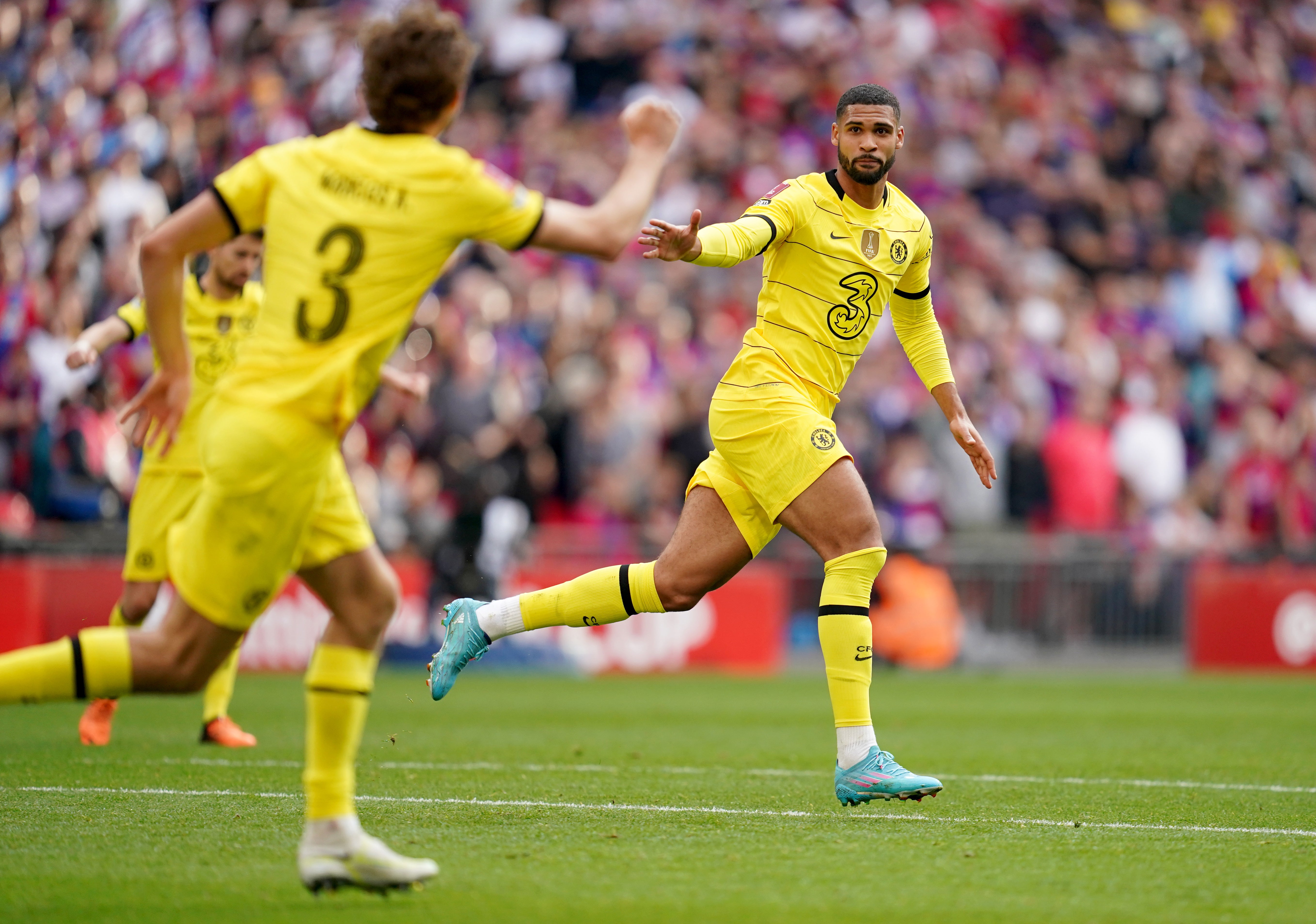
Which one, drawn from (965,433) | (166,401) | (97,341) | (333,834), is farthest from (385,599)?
(97,341)

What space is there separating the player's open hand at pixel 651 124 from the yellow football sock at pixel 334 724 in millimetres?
1717

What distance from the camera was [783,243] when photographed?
7281 millimetres

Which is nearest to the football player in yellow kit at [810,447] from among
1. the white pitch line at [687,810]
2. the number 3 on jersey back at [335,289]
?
the white pitch line at [687,810]

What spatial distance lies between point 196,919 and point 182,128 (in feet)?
45.2

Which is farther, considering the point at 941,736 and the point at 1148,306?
the point at 1148,306

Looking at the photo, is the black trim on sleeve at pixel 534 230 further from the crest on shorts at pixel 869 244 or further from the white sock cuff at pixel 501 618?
the white sock cuff at pixel 501 618

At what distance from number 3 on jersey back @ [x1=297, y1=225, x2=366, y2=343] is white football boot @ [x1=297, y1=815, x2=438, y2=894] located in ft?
4.57

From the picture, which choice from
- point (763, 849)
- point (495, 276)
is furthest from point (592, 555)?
point (763, 849)

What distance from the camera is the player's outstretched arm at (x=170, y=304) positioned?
485 cm

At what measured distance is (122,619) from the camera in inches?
358

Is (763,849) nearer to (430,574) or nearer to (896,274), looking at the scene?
(896,274)

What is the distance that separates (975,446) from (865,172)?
1320mm

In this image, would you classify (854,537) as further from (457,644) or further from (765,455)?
(457,644)

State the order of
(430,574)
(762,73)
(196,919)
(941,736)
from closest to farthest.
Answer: (196,919)
(941,736)
(430,574)
(762,73)
